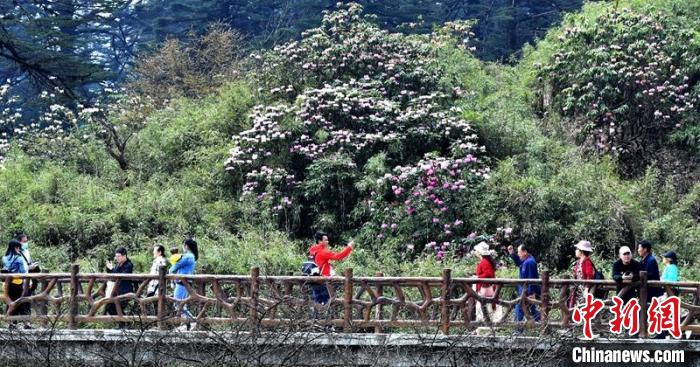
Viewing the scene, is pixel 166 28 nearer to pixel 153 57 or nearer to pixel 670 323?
pixel 153 57

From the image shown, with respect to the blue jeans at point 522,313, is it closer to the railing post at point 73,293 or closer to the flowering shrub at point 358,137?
the flowering shrub at point 358,137

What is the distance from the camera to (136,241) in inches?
822

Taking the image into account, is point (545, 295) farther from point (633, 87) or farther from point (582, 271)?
point (633, 87)

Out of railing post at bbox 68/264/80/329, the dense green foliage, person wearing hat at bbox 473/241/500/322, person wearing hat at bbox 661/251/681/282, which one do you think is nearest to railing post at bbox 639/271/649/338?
person wearing hat at bbox 661/251/681/282

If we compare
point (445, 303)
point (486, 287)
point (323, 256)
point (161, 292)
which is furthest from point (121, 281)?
point (486, 287)

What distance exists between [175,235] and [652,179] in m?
9.22

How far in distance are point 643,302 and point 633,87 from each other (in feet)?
33.9

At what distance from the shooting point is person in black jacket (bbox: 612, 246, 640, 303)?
1370 cm

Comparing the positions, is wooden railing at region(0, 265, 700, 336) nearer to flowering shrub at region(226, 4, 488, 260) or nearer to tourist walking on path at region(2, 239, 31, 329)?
tourist walking on path at region(2, 239, 31, 329)

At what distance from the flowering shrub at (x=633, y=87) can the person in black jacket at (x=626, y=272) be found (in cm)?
899

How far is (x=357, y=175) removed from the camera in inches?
842

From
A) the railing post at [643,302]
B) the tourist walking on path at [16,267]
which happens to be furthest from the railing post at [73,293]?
the railing post at [643,302]

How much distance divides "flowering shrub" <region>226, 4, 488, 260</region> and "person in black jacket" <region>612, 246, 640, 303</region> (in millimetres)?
6015

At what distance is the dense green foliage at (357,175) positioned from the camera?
1994 centimetres
